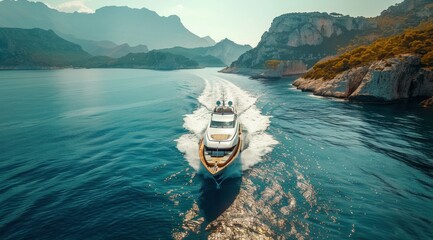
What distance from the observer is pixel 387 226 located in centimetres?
1812

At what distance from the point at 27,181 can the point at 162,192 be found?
1460cm

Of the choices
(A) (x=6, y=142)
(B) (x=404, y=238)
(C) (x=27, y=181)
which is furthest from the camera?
(A) (x=6, y=142)

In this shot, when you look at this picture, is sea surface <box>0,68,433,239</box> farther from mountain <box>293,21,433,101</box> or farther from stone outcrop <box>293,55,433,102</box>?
mountain <box>293,21,433,101</box>

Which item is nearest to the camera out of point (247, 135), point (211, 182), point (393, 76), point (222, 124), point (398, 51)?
point (211, 182)

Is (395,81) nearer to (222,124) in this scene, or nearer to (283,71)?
(222,124)

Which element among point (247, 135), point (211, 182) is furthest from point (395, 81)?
point (211, 182)

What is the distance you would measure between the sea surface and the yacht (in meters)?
1.61

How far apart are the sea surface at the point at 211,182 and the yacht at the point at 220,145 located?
5.27ft

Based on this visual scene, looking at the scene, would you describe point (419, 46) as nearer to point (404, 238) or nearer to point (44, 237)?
point (404, 238)

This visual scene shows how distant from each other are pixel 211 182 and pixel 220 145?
15.8ft

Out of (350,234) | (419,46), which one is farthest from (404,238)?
(419,46)

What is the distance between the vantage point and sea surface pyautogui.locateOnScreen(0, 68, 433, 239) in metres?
18.1

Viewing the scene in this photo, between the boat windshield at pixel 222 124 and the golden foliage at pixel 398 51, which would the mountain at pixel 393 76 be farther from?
the boat windshield at pixel 222 124

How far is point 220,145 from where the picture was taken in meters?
28.0
